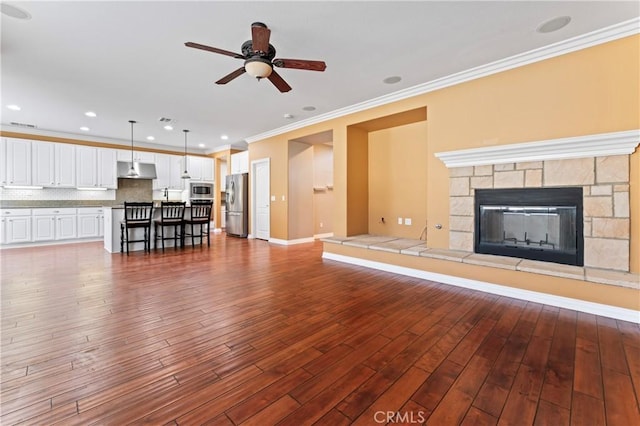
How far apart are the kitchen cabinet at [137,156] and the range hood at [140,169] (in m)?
0.11

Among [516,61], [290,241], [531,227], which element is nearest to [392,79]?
[516,61]

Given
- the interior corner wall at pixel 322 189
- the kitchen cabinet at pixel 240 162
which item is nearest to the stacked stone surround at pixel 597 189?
the interior corner wall at pixel 322 189

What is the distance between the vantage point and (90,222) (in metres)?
7.29

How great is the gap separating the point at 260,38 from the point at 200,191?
754 centimetres

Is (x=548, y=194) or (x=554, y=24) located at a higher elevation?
(x=554, y=24)

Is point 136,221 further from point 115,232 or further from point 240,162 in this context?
point 240,162

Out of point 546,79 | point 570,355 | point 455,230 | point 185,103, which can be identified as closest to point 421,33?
point 546,79

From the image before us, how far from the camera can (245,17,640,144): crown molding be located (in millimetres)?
2779

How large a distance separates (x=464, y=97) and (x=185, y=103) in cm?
453

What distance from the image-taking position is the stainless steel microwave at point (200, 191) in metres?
9.09

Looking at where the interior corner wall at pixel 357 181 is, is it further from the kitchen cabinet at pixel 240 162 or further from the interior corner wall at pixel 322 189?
the kitchen cabinet at pixel 240 162

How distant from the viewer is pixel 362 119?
505 centimetres

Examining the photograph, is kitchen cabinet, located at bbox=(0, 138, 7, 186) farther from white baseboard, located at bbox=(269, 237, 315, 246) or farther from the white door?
white baseboard, located at bbox=(269, 237, 315, 246)

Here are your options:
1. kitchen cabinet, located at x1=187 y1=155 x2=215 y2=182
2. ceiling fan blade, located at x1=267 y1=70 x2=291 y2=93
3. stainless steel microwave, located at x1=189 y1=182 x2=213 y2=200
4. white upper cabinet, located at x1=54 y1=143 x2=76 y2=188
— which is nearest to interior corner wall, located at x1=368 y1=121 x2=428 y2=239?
ceiling fan blade, located at x1=267 y1=70 x2=291 y2=93
